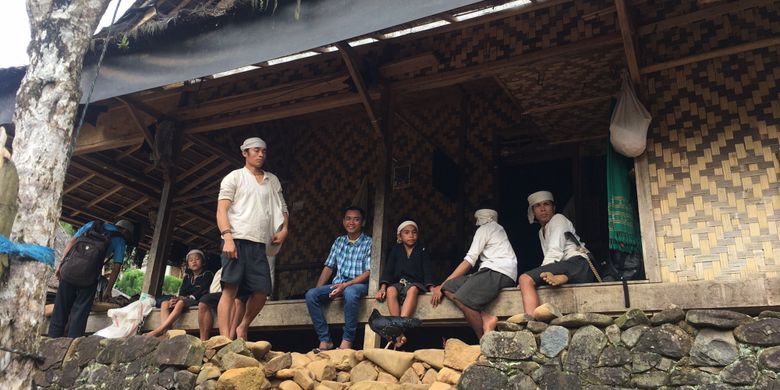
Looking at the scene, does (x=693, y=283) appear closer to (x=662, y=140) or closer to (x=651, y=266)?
(x=651, y=266)

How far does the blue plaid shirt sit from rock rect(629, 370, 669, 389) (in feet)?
8.88

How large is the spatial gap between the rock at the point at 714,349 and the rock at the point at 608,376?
39 cm

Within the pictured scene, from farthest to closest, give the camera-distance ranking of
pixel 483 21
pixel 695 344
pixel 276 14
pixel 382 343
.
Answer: pixel 382 343
pixel 483 21
pixel 276 14
pixel 695 344

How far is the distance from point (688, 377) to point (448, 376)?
1.49 m

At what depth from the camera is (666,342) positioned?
3.89 m

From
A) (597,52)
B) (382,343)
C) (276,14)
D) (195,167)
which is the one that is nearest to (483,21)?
(597,52)

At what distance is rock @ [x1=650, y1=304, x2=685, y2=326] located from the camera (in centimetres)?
395

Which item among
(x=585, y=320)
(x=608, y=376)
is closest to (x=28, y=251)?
(x=585, y=320)

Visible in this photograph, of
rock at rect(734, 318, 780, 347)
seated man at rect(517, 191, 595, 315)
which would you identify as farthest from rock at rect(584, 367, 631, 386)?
seated man at rect(517, 191, 595, 315)

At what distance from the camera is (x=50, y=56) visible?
404 cm

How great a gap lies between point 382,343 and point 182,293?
2.75 m

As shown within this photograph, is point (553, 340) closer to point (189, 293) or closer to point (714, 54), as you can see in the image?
point (714, 54)

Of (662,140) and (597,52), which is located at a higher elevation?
(597,52)

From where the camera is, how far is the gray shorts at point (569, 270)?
493 cm
